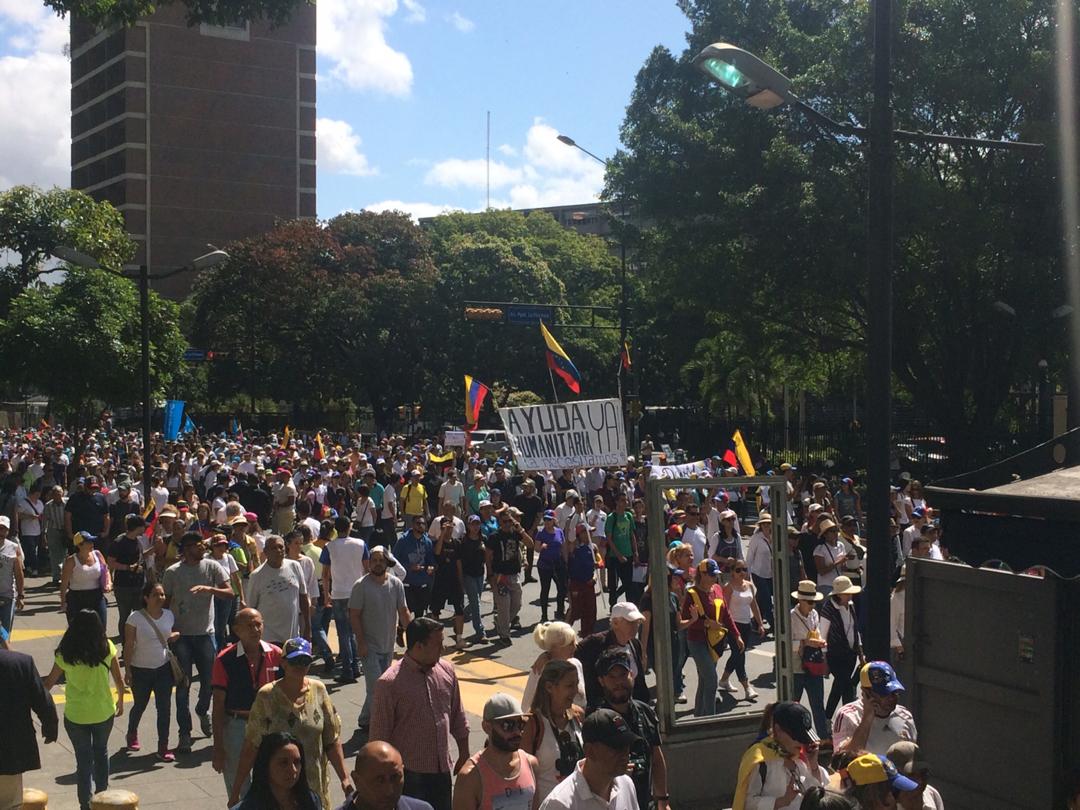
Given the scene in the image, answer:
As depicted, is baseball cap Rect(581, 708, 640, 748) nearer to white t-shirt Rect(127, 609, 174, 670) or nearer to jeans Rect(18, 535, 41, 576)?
white t-shirt Rect(127, 609, 174, 670)

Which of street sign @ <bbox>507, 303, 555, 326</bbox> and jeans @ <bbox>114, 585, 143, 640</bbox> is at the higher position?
street sign @ <bbox>507, 303, 555, 326</bbox>

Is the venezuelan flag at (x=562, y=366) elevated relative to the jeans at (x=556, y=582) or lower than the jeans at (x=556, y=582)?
elevated

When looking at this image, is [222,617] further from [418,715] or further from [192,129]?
[192,129]

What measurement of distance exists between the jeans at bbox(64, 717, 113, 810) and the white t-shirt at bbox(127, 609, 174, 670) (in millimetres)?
1485

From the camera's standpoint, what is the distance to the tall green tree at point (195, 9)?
43.5 feet

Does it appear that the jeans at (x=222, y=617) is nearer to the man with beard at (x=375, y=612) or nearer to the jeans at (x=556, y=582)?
the man with beard at (x=375, y=612)

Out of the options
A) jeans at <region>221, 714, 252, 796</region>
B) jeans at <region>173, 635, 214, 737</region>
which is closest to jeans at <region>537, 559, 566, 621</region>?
jeans at <region>173, 635, 214, 737</region>

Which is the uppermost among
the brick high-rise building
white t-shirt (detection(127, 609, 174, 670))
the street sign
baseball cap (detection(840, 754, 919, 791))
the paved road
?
the brick high-rise building

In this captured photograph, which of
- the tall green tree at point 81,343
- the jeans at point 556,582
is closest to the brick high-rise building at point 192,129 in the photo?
the tall green tree at point 81,343

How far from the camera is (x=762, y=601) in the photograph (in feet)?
49.0

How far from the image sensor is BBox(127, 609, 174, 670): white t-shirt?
32.4 ft

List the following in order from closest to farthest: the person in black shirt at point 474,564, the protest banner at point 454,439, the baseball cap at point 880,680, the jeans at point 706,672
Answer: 1. the baseball cap at point 880,680
2. the jeans at point 706,672
3. the person in black shirt at point 474,564
4. the protest banner at point 454,439

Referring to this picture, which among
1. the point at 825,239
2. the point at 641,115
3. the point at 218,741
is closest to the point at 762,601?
the point at 218,741

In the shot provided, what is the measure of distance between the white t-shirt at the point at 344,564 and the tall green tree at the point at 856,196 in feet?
63.0
